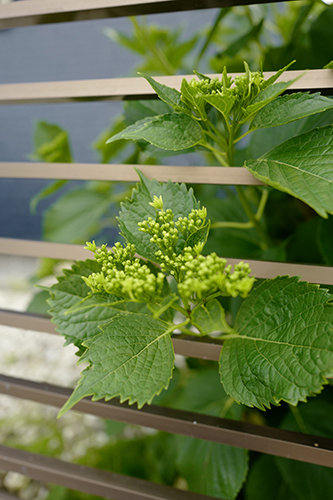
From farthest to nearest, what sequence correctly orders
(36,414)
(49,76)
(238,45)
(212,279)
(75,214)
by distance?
1. (49,76)
2. (36,414)
3. (75,214)
4. (238,45)
5. (212,279)

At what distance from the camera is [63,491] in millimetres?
567

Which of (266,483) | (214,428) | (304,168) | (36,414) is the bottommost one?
(36,414)

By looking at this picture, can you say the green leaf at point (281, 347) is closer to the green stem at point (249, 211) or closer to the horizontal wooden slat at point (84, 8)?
the green stem at point (249, 211)

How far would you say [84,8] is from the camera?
0.30m

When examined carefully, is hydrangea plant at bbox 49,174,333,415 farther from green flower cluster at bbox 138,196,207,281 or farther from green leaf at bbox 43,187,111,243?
green leaf at bbox 43,187,111,243

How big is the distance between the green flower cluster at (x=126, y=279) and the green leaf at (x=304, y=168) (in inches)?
3.8

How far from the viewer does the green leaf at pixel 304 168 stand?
0.19 meters

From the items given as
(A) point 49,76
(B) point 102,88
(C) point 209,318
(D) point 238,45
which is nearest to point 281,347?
(C) point 209,318

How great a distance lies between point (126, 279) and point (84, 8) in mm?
270

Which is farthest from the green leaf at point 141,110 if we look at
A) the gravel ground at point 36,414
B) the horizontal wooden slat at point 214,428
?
the gravel ground at point 36,414

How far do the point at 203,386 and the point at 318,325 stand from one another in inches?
12.1

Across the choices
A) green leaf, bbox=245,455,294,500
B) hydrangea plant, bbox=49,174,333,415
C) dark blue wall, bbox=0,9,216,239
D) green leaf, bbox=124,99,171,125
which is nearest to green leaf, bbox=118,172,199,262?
hydrangea plant, bbox=49,174,333,415

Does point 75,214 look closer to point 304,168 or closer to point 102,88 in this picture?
point 102,88

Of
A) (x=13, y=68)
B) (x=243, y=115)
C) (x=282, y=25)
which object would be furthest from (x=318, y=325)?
(x=13, y=68)
